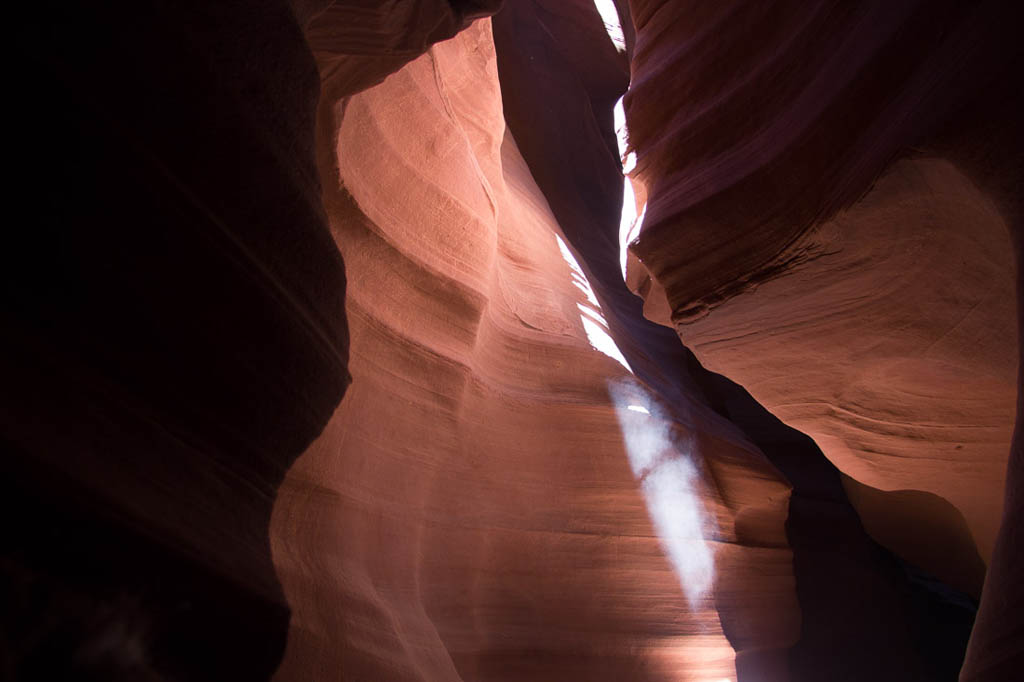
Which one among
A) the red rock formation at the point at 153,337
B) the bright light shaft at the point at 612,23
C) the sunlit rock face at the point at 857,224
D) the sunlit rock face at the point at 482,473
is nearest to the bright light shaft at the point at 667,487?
the sunlit rock face at the point at 482,473

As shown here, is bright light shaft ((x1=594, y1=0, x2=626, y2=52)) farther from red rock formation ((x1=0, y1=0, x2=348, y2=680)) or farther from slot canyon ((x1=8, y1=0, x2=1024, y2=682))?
red rock formation ((x1=0, y1=0, x2=348, y2=680))

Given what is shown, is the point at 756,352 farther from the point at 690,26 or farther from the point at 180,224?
the point at 180,224

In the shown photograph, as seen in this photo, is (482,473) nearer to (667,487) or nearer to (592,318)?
(667,487)

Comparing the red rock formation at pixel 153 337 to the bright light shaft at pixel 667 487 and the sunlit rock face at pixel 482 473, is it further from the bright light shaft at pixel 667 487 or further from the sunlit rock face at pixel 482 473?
the bright light shaft at pixel 667 487

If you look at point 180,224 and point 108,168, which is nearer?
point 108,168

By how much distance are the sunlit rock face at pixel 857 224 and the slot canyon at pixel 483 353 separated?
2cm

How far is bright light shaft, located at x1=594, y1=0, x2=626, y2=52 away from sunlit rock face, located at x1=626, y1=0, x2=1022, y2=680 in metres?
5.85

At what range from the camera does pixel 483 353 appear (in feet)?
14.0

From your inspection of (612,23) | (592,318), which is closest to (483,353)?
(592,318)

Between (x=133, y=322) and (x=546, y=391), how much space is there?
131 inches

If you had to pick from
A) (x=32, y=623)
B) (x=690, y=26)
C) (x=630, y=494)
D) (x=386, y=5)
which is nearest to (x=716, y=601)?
(x=630, y=494)

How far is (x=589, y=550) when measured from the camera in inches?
174

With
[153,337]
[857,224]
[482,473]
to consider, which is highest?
[153,337]

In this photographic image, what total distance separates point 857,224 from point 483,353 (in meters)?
2.26
